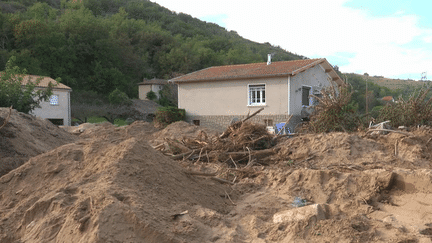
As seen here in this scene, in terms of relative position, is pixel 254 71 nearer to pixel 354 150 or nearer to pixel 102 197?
pixel 354 150

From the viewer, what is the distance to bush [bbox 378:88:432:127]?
12.4m

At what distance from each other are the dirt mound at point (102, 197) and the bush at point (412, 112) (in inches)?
383

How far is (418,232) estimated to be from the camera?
14.0 feet

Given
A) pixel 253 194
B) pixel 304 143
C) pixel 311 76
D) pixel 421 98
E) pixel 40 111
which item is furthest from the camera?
pixel 40 111

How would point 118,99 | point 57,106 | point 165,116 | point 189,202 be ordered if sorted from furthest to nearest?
point 118,99
point 57,106
point 165,116
point 189,202

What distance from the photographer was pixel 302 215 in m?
4.35

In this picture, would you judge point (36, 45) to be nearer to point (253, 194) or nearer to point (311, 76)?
point (311, 76)

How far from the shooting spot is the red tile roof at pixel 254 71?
2033 centimetres

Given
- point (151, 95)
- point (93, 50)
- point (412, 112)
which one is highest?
point (93, 50)

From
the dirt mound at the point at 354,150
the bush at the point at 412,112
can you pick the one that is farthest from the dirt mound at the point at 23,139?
the bush at the point at 412,112

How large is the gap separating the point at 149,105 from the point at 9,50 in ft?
49.5

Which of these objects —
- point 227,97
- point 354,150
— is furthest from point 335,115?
point 227,97

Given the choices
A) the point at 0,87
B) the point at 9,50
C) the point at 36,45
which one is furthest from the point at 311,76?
the point at 9,50

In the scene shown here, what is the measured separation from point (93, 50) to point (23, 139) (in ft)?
115
